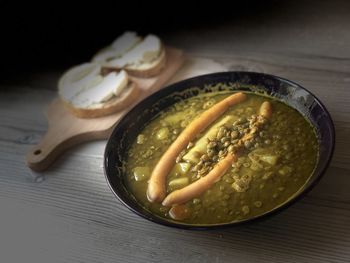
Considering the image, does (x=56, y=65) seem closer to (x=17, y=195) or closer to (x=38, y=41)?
(x=38, y=41)

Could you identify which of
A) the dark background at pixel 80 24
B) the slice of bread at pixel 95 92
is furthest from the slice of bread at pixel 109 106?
the dark background at pixel 80 24

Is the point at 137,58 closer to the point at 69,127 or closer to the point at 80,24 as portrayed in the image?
the point at 69,127

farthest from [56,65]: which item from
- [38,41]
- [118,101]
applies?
[118,101]

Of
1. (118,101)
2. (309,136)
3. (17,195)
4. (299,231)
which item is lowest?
(17,195)

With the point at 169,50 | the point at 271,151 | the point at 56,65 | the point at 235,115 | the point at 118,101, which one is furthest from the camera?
the point at 56,65

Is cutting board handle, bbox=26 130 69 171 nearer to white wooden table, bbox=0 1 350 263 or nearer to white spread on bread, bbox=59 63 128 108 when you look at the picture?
white wooden table, bbox=0 1 350 263

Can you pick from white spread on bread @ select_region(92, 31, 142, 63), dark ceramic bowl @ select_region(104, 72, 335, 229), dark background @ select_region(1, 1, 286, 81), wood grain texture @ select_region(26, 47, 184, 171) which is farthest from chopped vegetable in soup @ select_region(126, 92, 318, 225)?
dark background @ select_region(1, 1, 286, 81)

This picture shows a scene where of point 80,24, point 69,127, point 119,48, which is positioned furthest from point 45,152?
point 80,24
